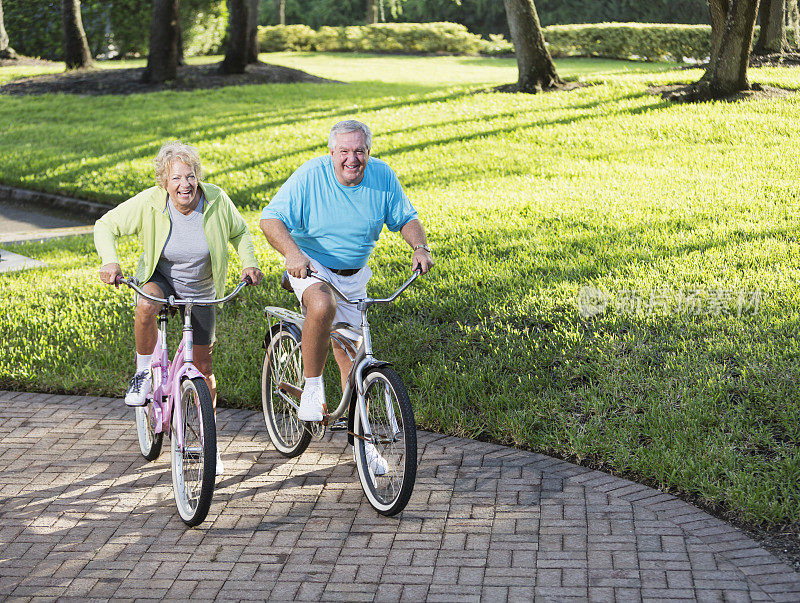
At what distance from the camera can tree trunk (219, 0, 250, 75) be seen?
2334 centimetres

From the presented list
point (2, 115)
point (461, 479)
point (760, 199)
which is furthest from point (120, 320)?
point (2, 115)

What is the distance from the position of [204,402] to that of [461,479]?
5.20 feet

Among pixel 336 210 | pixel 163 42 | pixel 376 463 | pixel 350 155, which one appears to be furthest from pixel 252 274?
pixel 163 42

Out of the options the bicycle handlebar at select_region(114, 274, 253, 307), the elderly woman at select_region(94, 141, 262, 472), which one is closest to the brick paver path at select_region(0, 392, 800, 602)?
the elderly woman at select_region(94, 141, 262, 472)

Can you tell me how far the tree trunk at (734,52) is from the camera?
45.9 ft

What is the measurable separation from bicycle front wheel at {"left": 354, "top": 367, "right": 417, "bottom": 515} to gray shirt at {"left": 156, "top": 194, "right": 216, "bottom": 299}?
3.69ft

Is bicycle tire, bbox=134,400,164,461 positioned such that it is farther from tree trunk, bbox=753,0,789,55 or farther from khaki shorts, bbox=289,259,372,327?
tree trunk, bbox=753,0,789,55

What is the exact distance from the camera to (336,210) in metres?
4.95

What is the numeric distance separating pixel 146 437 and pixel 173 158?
1.85 metres

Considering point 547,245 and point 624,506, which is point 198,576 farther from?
point 547,245

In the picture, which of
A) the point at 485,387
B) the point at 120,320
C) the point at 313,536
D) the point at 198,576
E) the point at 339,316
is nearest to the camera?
the point at 198,576

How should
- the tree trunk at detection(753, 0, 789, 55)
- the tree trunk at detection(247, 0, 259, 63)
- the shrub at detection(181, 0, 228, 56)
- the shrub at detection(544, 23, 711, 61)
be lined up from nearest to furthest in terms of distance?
the tree trunk at detection(753, 0, 789, 55), the tree trunk at detection(247, 0, 259, 63), the shrub at detection(544, 23, 711, 61), the shrub at detection(181, 0, 228, 56)

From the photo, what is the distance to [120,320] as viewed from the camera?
7977mm

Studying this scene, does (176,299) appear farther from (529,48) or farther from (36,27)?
(36,27)
